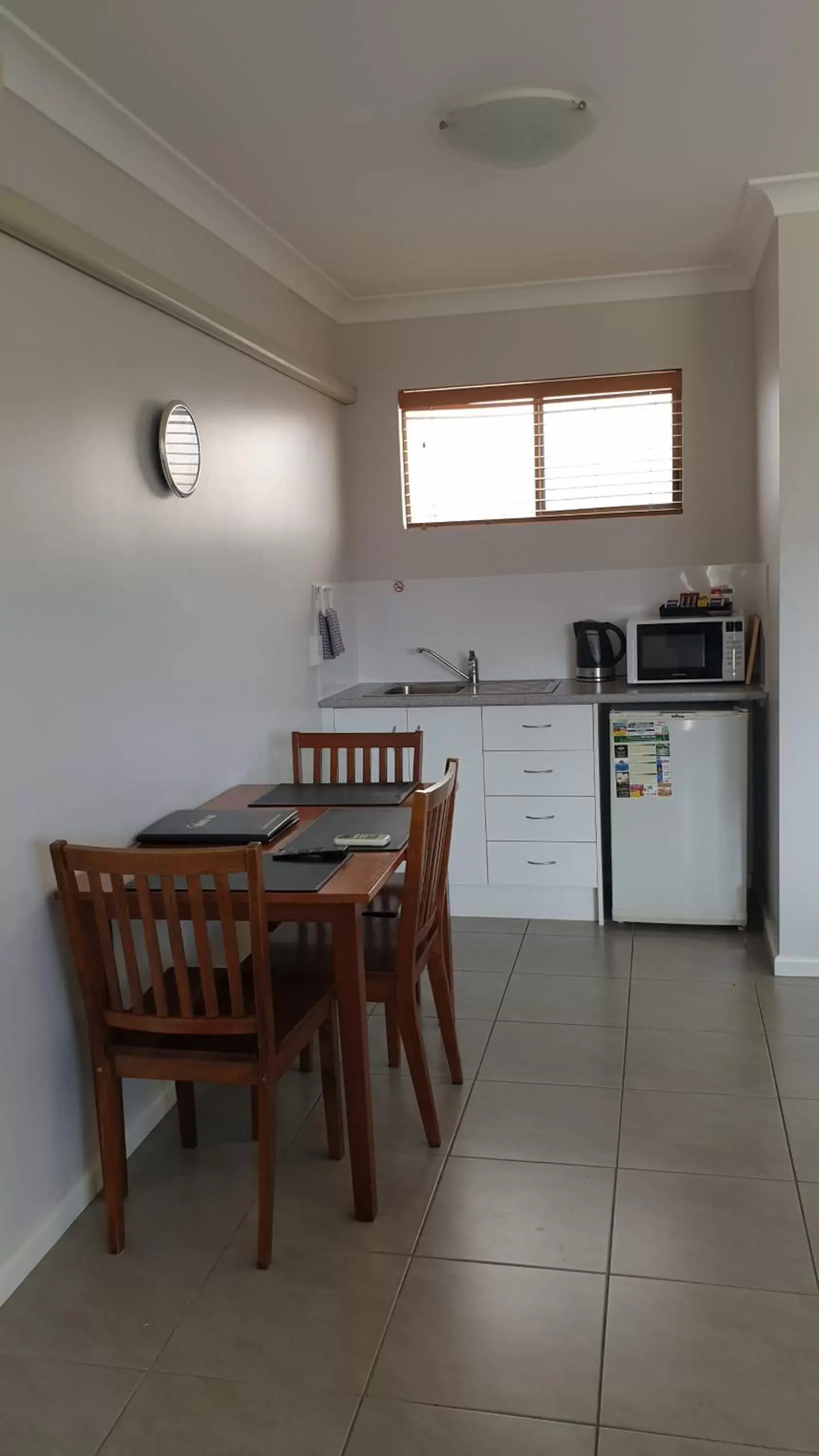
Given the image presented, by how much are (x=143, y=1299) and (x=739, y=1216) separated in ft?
3.99

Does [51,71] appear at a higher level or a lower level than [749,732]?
higher

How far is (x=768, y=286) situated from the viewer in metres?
3.61

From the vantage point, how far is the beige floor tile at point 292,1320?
191 centimetres

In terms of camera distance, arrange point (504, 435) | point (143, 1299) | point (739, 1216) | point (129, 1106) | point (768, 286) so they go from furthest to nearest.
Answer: point (504, 435) < point (768, 286) < point (129, 1106) < point (739, 1216) < point (143, 1299)

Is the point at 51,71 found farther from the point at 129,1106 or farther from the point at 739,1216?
the point at 739,1216

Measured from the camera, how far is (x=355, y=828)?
2.69m

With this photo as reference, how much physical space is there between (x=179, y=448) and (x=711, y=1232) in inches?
88.2

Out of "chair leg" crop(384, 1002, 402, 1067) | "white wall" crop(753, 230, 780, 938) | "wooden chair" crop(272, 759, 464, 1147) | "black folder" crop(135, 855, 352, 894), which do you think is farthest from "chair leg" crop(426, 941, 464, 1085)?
"white wall" crop(753, 230, 780, 938)

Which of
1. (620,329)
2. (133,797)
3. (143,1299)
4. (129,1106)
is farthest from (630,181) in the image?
(143,1299)

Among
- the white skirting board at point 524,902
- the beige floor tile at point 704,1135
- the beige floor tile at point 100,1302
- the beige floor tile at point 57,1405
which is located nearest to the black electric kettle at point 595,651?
the white skirting board at point 524,902

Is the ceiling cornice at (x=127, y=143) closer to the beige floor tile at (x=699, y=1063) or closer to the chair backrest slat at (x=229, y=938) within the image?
the chair backrest slat at (x=229, y=938)

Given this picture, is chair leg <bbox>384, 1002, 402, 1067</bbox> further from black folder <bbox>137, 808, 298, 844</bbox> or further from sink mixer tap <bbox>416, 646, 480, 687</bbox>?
sink mixer tap <bbox>416, 646, 480, 687</bbox>

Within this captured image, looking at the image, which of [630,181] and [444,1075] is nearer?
[444,1075]

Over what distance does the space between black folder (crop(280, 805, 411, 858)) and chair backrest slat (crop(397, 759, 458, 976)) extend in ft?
0.27
